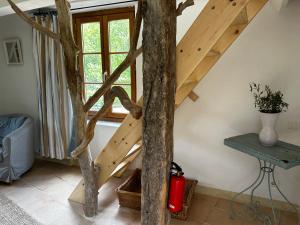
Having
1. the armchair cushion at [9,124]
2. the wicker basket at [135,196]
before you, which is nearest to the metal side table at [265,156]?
the wicker basket at [135,196]

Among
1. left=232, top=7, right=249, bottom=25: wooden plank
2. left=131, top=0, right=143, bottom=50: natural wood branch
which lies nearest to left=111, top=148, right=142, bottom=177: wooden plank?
left=131, top=0, right=143, bottom=50: natural wood branch

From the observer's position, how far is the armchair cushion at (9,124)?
10.7 feet

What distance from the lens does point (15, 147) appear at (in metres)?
2.92

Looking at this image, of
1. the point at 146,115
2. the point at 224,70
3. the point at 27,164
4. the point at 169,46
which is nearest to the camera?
the point at 169,46

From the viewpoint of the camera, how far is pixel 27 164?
3168 millimetres

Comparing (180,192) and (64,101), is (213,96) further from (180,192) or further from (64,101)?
(64,101)

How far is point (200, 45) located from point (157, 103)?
499 mm

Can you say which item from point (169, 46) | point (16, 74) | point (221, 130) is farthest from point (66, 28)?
point (16, 74)

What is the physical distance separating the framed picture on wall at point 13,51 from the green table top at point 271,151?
3.06m

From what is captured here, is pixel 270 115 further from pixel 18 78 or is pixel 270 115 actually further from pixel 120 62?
pixel 18 78

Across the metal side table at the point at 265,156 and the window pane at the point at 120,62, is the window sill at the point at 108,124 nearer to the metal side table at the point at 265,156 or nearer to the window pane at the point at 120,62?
the window pane at the point at 120,62

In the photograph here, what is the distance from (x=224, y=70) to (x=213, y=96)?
0.94ft

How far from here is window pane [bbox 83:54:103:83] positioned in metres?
3.24

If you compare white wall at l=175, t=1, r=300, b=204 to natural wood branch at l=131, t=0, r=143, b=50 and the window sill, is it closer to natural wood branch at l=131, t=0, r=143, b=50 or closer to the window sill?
the window sill
